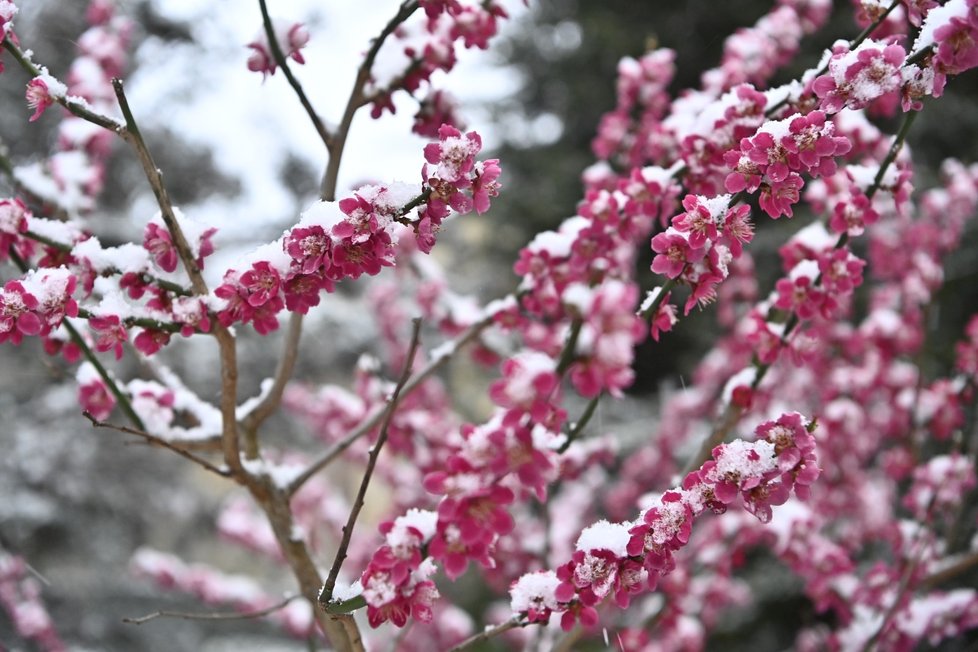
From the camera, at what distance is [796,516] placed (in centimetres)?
260

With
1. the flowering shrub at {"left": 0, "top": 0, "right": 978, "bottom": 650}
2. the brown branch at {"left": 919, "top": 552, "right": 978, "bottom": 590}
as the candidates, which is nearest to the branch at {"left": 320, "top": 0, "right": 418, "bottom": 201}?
the flowering shrub at {"left": 0, "top": 0, "right": 978, "bottom": 650}

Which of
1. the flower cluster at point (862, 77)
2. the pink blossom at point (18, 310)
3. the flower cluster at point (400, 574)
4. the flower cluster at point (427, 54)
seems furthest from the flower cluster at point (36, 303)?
the flower cluster at point (862, 77)

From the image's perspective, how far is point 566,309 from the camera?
3.83 feet

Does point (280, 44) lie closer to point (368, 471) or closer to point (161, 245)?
point (161, 245)

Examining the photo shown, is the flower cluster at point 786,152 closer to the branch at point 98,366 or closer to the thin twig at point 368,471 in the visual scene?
the thin twig at point 368,471

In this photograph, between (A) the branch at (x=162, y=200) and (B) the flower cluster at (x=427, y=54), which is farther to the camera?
(B) the flower cluster at (x=427, y=54)

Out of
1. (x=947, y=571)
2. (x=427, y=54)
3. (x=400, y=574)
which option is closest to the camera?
(x=400, y=574)

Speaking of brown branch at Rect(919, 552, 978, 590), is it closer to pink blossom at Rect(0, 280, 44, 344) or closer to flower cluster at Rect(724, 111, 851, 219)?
flower cluster at Rect(724, 111, 851, 219)

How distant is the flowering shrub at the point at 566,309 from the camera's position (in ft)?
3.81

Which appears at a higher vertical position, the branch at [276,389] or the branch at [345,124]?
the branch at [345,124]

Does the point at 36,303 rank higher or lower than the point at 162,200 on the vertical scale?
lower

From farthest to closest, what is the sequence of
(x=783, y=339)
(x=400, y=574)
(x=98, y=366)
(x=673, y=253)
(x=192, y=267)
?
1. (x=783, y=339)
2. (x=98, y=366)
3. (x=192, y=267)
4. (x=673, y=253)
5. (x=400, y=574)

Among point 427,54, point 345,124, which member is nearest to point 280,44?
point 345,124

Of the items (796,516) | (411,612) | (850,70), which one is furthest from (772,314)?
(411,612)
